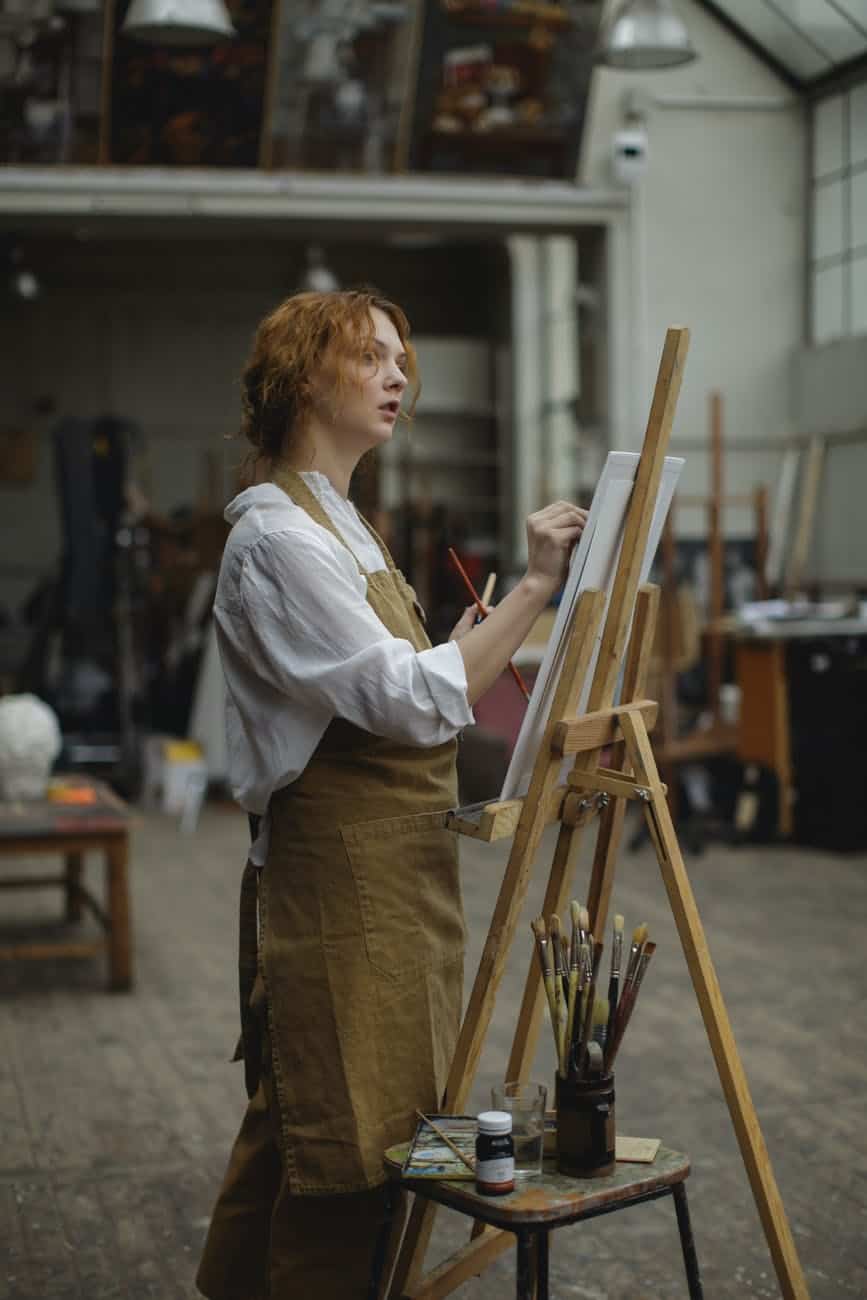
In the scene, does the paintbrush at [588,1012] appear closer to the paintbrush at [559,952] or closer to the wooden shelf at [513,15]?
the paintbrush at [559,952]

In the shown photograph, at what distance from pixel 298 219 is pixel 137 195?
2.81 ft

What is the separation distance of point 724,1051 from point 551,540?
678 millimetres

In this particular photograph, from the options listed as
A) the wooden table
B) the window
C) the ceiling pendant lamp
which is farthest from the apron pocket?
the window

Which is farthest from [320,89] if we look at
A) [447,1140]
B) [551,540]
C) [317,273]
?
[447,1140]

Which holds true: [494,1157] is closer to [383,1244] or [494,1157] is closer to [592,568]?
[383,1244]

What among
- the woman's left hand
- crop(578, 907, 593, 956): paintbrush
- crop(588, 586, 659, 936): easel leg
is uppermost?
the woman's left hand

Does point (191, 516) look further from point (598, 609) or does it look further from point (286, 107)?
point (598, 609)

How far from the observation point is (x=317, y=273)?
12.1 m

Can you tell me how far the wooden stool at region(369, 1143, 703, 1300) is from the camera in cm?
191

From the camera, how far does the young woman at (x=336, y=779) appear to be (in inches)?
81.7

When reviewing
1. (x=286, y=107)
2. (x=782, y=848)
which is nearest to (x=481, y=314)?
(x=286, y=107)

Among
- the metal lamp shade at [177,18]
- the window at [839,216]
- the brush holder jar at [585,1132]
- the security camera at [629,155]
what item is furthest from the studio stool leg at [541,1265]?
the window at [839,216]

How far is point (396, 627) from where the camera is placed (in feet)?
7.29

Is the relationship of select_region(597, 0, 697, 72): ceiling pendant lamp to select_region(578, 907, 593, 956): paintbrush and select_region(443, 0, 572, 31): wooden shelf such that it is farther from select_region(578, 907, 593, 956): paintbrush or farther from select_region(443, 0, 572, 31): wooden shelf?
select_region(578, 907, 593, 956): paintbrush
